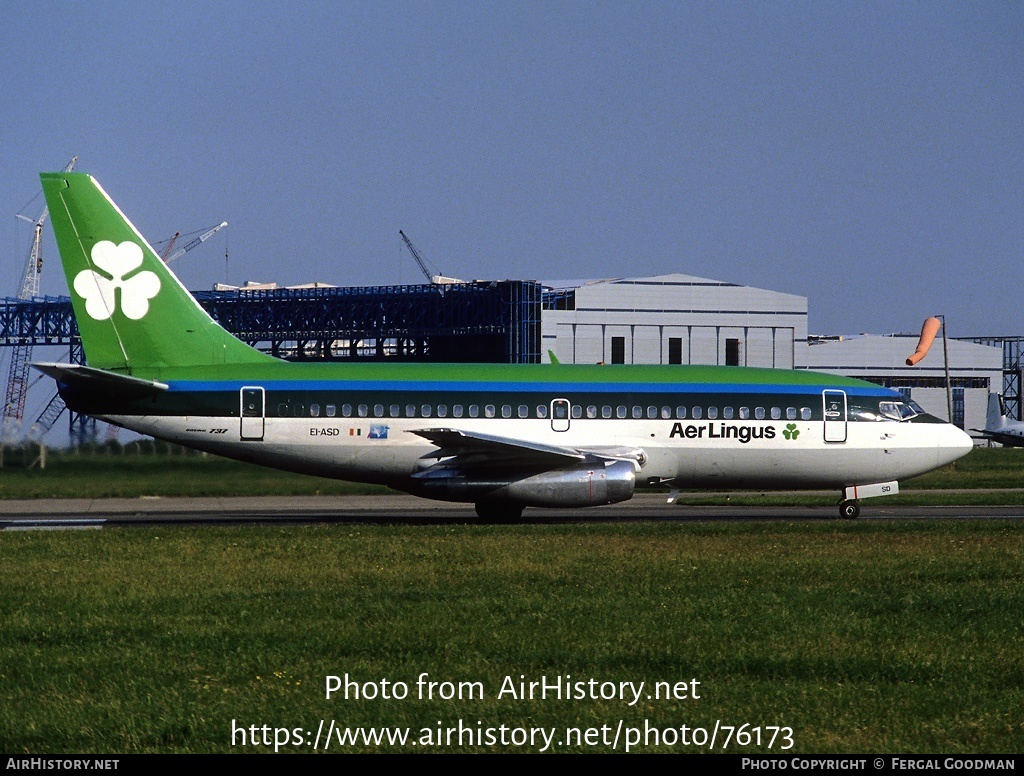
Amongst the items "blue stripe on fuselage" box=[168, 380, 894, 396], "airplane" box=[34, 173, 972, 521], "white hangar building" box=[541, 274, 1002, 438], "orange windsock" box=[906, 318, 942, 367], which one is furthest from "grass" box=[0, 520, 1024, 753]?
"orange windsock" box=[906, 318, 942, 367]

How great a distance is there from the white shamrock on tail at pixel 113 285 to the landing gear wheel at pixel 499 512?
9.17 meters

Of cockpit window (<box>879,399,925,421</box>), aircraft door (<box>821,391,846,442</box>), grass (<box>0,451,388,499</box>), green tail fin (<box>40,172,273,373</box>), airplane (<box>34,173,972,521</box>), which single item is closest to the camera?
airplane (<box>34,173,972,521</box>)

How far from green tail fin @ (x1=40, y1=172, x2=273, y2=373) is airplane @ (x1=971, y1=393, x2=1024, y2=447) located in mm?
69595

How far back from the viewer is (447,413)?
29.3m

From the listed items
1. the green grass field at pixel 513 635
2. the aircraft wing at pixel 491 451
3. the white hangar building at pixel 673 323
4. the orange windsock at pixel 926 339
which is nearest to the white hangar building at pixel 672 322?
the white hangar building at pixel 673 323

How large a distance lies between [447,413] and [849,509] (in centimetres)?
1008

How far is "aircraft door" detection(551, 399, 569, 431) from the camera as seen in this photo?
2942cm

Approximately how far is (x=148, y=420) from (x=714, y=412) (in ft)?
43.3

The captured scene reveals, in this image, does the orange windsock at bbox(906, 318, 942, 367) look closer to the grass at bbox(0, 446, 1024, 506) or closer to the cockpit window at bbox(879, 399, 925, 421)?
the grass at bbox(0, 446, 1024, 506)

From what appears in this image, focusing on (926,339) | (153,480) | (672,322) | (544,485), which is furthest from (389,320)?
(544,485)

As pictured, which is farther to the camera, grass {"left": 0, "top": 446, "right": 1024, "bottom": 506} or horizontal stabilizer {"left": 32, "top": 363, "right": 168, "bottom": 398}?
grass {"left": 0, "top": 446, "right": 1024, "bottom": 506}

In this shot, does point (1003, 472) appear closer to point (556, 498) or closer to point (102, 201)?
point (556, 498)

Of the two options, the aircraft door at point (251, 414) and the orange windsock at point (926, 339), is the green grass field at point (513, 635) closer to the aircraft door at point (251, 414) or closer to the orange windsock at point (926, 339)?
the aircraft door at point (251, 414)

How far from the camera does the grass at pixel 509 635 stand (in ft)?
32.3
